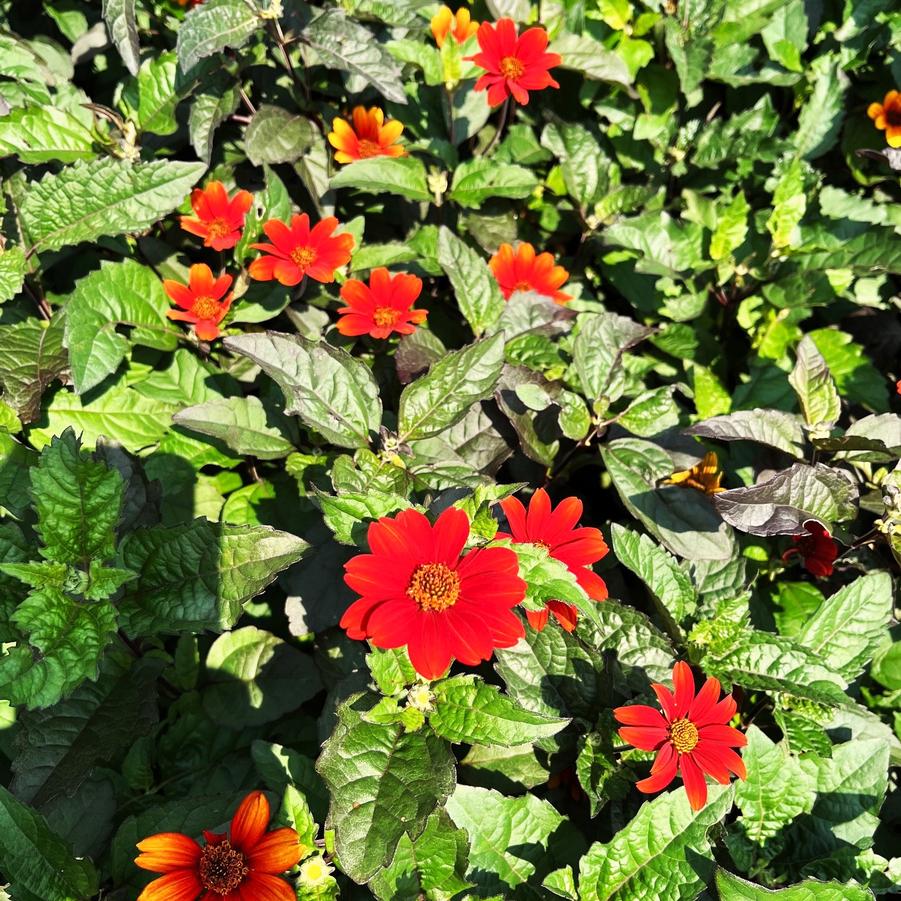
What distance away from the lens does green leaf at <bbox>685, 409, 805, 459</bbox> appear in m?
1.74

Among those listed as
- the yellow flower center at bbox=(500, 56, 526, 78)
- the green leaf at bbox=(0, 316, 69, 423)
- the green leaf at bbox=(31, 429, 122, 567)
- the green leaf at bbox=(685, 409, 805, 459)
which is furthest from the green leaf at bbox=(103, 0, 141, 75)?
the green leaf at bbox=(685, 409, 805, 459)

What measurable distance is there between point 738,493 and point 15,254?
5.64ft

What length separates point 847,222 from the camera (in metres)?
2.35

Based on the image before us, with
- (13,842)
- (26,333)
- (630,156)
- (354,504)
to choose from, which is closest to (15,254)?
(26,333)

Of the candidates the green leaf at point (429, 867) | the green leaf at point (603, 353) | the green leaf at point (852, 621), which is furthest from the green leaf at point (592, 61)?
the green leaf at point (429, 867)

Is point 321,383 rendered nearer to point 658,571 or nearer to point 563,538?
point 563,538

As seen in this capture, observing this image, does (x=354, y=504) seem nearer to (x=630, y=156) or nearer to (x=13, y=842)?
(x=13, y=842)

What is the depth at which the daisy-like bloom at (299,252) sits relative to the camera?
6.31ft

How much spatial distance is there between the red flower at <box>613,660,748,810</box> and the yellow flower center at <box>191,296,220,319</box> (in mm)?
1305

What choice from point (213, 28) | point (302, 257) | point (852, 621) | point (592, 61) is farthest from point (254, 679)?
point (592, 61)

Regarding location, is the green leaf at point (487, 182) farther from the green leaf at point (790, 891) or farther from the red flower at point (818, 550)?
the green leaf at point (790, 891)

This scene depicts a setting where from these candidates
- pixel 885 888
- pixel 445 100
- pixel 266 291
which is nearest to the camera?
pixel 885 888

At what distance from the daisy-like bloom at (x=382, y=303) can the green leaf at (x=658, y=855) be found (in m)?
1.14

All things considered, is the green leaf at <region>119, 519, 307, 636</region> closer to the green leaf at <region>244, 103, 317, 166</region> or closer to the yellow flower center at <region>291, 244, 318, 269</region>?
the yellow flower center at <region>291, 244, 318, 269</region>
